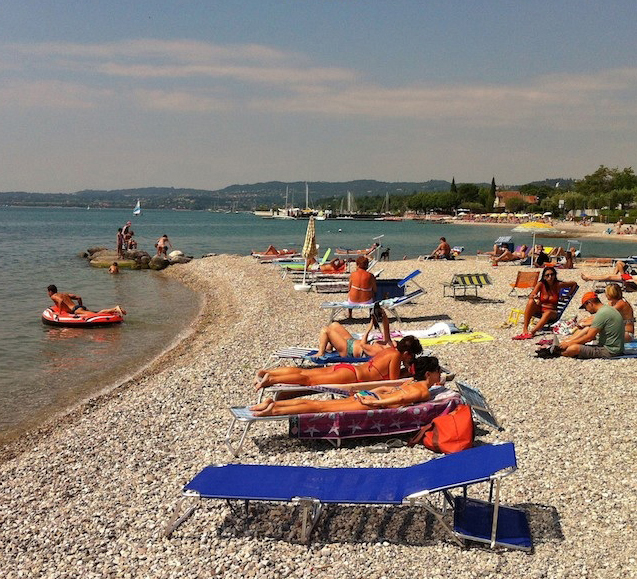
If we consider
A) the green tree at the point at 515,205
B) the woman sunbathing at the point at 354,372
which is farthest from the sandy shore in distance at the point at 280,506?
the green tree at the point at 515,205

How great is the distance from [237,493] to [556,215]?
377ft

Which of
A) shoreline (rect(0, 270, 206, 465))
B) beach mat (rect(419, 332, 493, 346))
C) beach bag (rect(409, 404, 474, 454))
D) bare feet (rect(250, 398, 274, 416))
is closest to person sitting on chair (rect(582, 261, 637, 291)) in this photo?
beach mat (rect(419, 332, 493, 346))

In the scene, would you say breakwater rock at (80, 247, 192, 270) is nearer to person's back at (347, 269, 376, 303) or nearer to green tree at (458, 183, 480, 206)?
person's back at (347, 269, 376, 303)

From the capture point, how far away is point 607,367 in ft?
27.9

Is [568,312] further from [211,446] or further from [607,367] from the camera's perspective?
[211,446]

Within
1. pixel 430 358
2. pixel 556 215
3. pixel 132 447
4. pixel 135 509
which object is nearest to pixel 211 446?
pixel 132 447

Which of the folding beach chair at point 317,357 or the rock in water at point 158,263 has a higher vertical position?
the folding beach chair at point 317,357

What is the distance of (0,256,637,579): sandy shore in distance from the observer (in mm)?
4461

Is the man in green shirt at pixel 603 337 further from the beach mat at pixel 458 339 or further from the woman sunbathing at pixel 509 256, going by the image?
the woman sunbathing at pixel 509 256

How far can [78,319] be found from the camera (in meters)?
15.2

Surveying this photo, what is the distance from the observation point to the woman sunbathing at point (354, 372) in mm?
7090

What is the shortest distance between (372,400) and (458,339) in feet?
Answer: 15.7

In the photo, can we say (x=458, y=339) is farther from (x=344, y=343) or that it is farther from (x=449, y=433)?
(x=449, y=433)

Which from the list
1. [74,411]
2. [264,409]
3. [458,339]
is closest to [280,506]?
[264,409]
